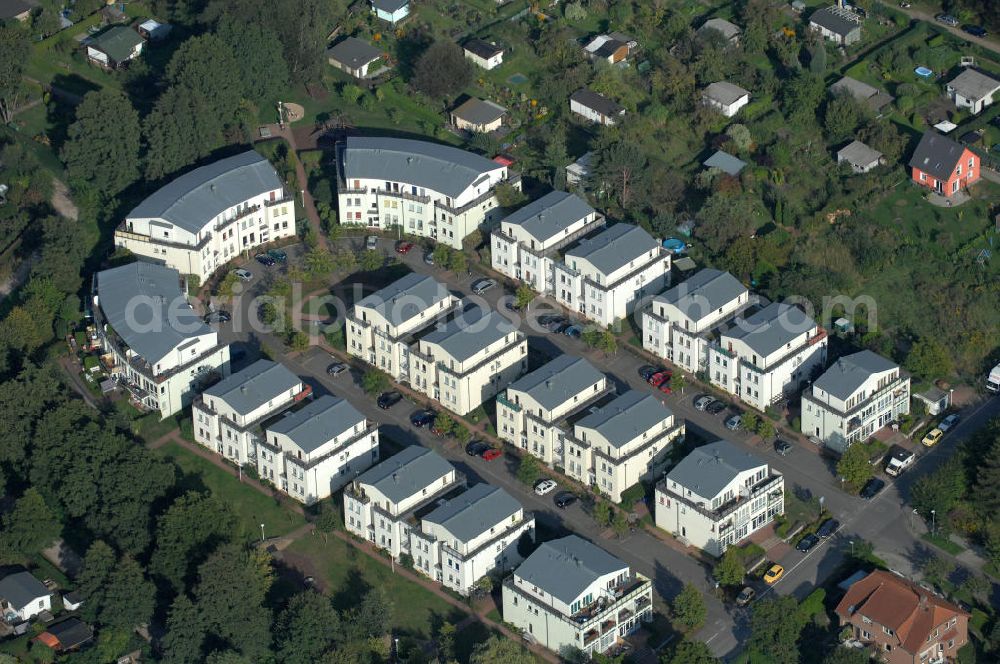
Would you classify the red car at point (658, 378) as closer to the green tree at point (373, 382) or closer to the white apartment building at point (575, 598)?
the green tree at point (373, 382)

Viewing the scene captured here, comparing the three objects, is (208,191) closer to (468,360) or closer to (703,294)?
(468,360)

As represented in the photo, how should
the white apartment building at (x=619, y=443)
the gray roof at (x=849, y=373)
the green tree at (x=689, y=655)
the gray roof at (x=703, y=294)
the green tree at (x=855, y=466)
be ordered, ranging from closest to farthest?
the green tree at (x=689, y=655) < the white apartment building at (x=619, y=443) < the green tree at (x=855, y=466) < the gray roof at (x=849, y=373) < the gray roof at (x=703, y=294)

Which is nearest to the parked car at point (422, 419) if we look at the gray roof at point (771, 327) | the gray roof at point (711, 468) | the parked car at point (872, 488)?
the gray roof at point (711, 468)

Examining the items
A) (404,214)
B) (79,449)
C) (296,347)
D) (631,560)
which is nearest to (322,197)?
(404,214)

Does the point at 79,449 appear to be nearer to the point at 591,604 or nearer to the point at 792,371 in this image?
the point at 591,604

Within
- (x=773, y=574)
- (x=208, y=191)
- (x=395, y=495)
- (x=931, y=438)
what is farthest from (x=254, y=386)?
(x=931, y=438)

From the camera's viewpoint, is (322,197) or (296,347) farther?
(322,197)

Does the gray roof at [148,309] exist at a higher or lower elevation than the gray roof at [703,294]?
higher

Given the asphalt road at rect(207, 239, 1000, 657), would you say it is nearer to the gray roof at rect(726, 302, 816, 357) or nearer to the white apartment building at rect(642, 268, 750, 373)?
the white apartment building at rect(642, 268, 750, 373)
